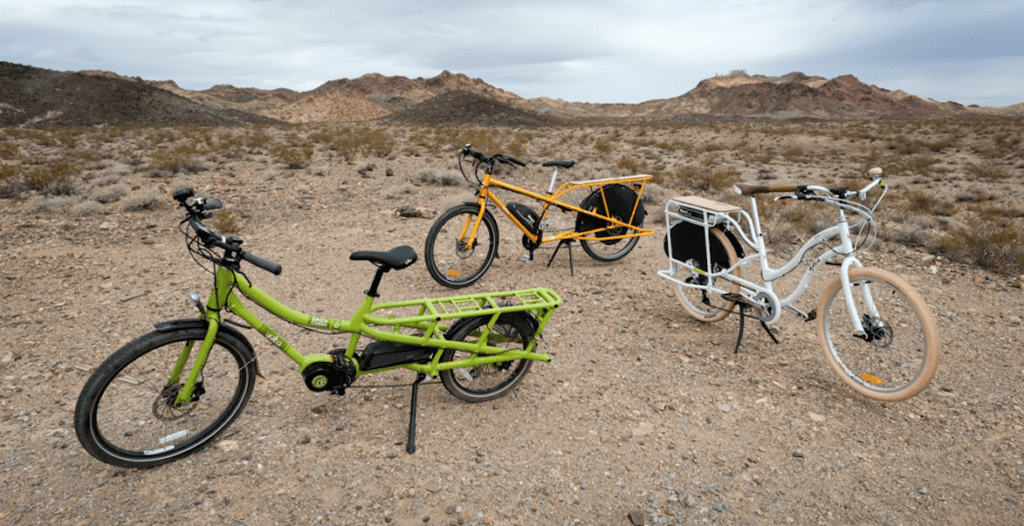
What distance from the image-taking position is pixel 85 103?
44750mm

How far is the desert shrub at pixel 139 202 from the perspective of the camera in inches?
316

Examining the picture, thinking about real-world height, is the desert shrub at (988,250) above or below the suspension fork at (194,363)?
below

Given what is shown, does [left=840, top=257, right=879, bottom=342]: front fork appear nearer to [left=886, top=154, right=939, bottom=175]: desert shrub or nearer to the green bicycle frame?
the green bicycle frame

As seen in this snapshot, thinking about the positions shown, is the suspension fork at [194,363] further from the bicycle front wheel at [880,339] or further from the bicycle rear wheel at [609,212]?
the bicycle rear wheel at [609,212]

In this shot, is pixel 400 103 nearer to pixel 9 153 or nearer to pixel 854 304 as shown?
pixel 9 153

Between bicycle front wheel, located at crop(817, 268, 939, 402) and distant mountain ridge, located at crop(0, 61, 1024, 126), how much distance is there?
136 ft

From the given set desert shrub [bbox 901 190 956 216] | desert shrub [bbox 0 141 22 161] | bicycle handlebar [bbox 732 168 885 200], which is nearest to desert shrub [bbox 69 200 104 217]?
desert shrub [bbox 0 141 22 161]

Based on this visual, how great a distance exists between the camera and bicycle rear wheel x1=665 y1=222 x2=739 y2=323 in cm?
425

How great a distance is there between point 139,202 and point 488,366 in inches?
310

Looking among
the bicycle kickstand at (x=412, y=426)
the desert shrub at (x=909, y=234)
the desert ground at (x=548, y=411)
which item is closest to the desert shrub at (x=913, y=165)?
the desert shrub at (x=909, y=234)

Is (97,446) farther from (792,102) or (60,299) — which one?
(792,102)

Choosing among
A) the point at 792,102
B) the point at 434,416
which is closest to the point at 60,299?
the point at 434,416

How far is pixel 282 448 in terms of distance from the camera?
2939mm

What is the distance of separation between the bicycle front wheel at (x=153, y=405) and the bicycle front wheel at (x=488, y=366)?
1235mm
